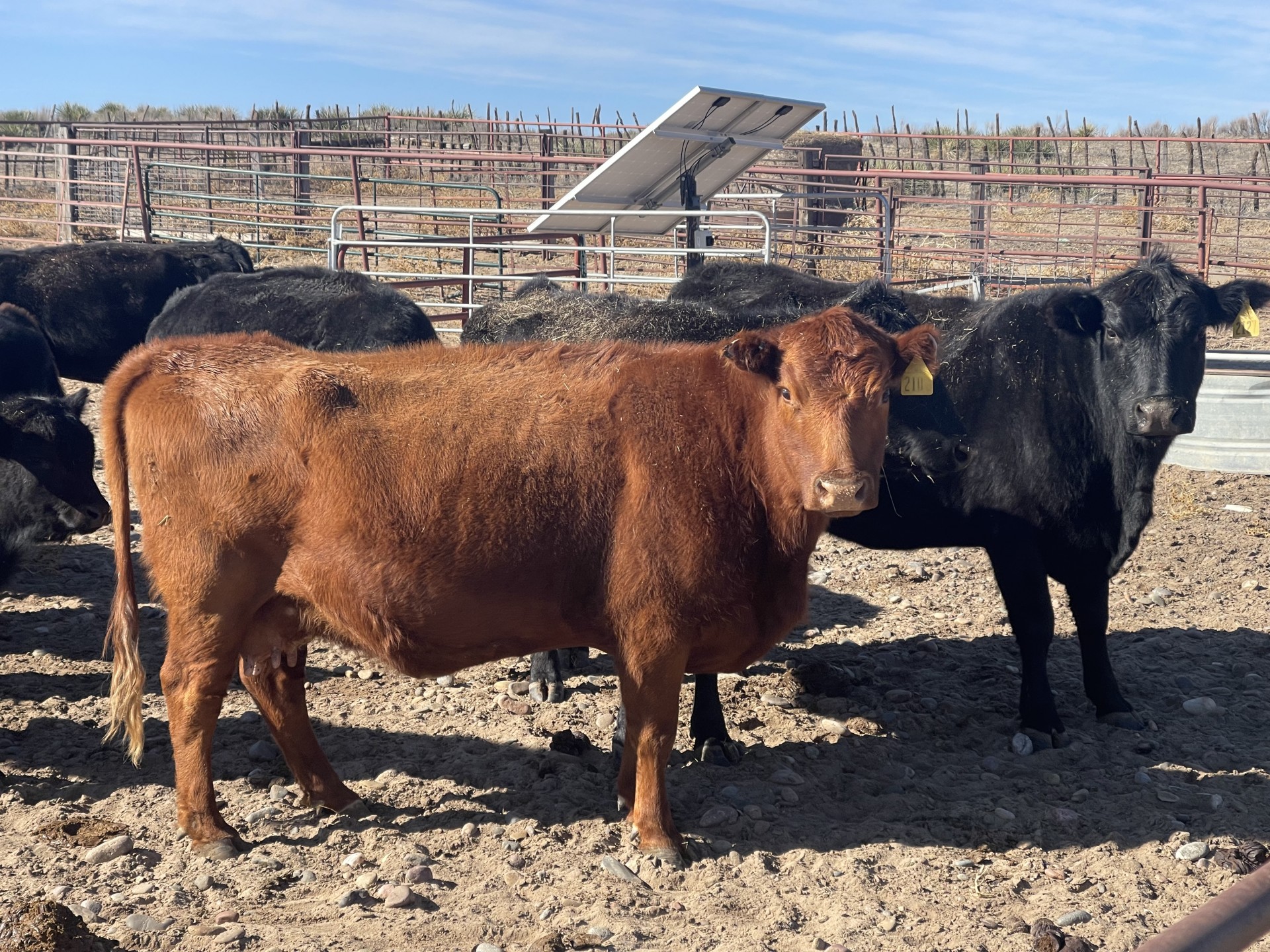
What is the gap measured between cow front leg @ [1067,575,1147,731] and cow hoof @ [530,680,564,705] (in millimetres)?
2729

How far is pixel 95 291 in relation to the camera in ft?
36.5

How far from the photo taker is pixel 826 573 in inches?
318

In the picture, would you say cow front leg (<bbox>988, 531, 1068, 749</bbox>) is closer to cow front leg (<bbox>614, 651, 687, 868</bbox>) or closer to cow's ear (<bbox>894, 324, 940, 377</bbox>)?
cow's ear (<bbox>894, 324, 940, 377</bbox>)

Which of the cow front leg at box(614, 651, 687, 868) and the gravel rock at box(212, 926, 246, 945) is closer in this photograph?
the gravel rock at box(212, 926, 246, 945)

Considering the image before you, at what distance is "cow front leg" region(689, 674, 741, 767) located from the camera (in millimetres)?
5270

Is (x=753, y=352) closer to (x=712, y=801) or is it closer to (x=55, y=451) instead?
(x=712, y=801)

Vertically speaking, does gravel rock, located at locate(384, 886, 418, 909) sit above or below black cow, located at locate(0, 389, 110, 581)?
below

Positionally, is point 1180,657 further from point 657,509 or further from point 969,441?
point 657,509

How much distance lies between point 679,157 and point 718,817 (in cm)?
854

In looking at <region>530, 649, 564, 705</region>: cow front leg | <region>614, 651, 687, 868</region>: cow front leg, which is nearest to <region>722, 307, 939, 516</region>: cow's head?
<region>614, 651, 687, 868</region>: cow front leg

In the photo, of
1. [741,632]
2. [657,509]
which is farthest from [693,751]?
[657,509]

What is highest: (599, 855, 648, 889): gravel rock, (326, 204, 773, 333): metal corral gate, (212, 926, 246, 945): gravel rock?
(326, 204, 773, 333): metal corral gate

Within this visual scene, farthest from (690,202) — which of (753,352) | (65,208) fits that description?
(65,208)

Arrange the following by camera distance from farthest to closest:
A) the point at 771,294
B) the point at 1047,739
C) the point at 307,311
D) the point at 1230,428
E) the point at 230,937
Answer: the point at 1230,428 → the point at 307,311 → the point at 771,294 → the point at 1047,739 → the point at 230,937
